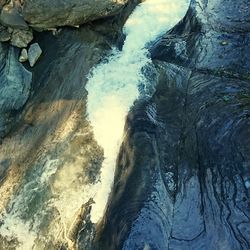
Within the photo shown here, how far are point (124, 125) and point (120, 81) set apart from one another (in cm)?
97

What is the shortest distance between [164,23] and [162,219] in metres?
4.41

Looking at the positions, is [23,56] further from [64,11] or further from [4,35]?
[64,11]

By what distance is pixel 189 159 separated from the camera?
18.5 ft

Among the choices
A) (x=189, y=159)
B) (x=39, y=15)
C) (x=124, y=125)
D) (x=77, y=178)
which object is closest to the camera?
(x=189, y=159)

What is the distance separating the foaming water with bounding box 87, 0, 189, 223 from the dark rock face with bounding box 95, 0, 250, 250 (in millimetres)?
261

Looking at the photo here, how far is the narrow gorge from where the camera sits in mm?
5199

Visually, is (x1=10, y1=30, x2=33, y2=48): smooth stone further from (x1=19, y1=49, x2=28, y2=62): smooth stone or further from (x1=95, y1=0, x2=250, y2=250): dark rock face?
(x1=95, y1=0, x2=250, y2=250): dark rock face

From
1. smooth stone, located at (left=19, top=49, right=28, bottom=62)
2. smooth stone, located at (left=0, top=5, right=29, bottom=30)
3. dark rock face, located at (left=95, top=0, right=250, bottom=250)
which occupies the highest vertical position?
smooth stone, located at (left=0, top=5, right=29, bottom=30)

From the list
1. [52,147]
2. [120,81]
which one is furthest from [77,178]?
[120,81]

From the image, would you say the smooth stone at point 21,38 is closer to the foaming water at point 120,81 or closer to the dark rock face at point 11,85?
the dark rock face at point 11,85

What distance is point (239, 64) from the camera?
6875mm

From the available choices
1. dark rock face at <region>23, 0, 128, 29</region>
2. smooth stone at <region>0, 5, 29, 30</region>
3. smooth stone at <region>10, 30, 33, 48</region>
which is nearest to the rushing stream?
dark rock face at <region>23, 0, 128, 29</region>

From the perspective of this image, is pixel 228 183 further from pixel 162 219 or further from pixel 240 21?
pixel 240 21

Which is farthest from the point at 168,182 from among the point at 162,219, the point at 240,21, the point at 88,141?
the point at 240,21
